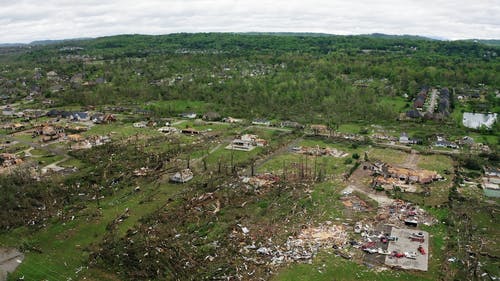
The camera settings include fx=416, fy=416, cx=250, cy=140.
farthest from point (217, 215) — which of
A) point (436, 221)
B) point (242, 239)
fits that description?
point (436, 221)

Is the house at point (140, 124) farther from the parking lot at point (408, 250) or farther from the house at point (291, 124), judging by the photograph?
the parking lot at point (408, 250)

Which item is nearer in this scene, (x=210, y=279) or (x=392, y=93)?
(x=210, y=279)

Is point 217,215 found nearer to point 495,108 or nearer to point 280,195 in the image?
point 280,195

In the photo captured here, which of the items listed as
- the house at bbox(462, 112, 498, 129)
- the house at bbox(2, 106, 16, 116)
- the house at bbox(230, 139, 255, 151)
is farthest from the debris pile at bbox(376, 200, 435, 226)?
the house at bbox(2, 106, 16, 116)

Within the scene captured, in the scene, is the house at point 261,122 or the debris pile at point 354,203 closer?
the debris pile at point 354,203

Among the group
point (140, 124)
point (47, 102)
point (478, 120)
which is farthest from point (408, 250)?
point (47, 102)

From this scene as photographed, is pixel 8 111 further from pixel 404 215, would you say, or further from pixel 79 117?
pixel 404 215

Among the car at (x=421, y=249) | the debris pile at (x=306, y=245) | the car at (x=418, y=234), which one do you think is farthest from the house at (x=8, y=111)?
the car at (x=421, y=249)
